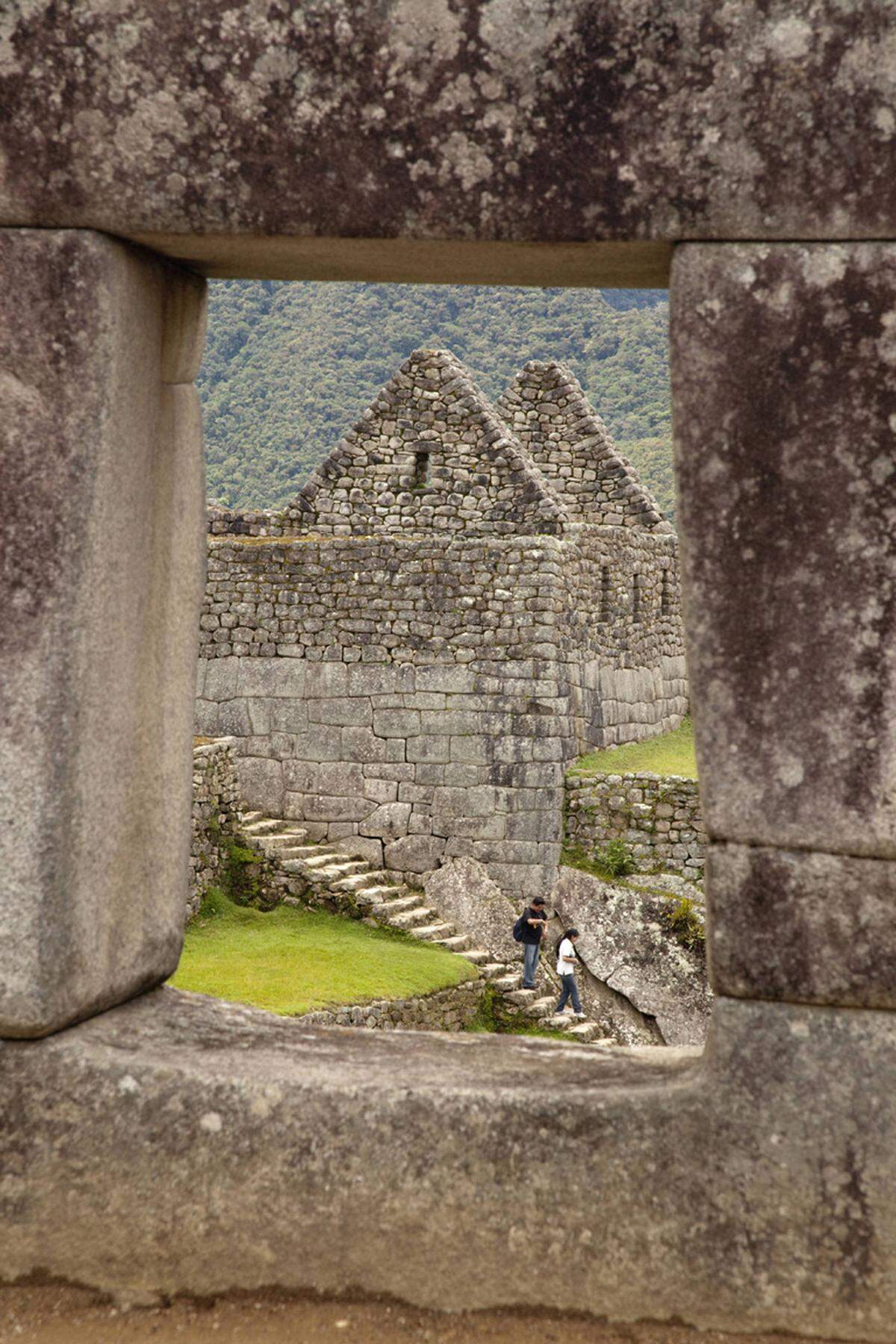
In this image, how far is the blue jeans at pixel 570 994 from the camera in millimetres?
15156

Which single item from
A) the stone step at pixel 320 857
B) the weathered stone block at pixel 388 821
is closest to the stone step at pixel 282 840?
the stone step at pixel 320 857

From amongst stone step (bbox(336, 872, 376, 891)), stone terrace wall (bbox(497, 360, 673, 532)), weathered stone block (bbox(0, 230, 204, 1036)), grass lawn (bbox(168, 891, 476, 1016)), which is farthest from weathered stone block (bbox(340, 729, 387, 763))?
weathered stone block (bbox(0, 230, 204, 1036))

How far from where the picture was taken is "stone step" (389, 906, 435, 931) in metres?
15.7

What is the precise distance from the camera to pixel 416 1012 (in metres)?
13.2

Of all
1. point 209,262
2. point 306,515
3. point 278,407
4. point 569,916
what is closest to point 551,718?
point 569,916

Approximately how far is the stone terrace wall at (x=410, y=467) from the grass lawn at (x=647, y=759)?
3176 mm

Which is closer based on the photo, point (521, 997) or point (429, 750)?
point (521, 997)

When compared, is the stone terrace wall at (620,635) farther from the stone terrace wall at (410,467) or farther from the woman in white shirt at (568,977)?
the woman in white shirt at (568,977)

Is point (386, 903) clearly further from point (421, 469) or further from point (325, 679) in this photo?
point (421, 469)

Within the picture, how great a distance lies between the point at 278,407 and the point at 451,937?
41.4m

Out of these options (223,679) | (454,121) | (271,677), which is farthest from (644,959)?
(454,121)

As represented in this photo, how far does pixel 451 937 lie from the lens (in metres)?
15.9

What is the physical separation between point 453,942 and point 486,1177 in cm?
1303

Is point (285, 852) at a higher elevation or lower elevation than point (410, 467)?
lower
